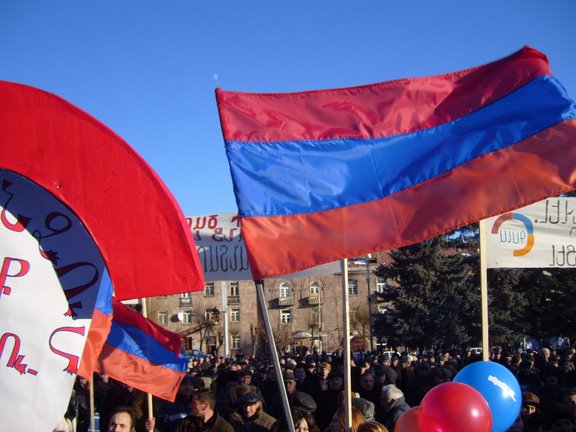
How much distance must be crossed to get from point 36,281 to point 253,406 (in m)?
3.81

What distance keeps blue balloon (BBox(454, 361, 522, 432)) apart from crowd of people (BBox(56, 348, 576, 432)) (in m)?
0.85

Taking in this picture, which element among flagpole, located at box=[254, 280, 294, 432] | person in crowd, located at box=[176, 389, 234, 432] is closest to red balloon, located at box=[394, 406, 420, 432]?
flagpole, located at box=[254, 280, 294, 432]

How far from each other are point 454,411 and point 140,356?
4.13 metres

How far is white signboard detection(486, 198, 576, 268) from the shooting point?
1111 cm

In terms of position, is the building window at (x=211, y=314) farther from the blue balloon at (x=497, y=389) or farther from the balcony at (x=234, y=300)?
the blue balloon at (x=497, y=389)

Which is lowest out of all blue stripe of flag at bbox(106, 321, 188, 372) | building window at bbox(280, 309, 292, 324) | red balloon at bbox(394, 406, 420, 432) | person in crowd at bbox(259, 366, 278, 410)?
building window at bbox(280, 309, 292, 324)

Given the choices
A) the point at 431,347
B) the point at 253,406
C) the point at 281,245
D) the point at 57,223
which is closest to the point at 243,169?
the point at 281,245

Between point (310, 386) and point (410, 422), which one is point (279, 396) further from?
point (410, 422)

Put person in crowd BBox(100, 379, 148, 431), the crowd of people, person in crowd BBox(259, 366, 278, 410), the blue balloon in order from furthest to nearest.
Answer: person in crowd BBox(259, 366, 278, 410), person in crowd BBox(100, 379, 148, 431), the crowd of people, the blue balloon

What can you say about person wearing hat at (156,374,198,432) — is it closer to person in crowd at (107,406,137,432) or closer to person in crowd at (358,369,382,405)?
person in crowd at (358,369,382,405)

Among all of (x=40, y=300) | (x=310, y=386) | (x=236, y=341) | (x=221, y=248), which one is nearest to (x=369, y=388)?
(x=310, y=386)

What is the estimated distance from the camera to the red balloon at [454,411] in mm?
4789

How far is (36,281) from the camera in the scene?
15.3ft

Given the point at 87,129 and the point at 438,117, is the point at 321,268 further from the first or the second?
the point at 87,129
